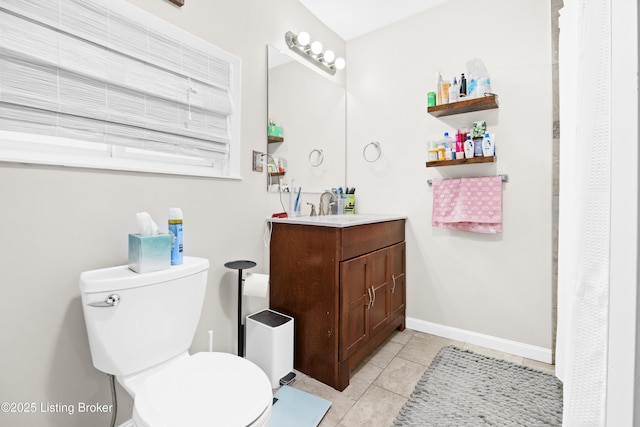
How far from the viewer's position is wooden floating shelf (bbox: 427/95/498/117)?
189 centimetres

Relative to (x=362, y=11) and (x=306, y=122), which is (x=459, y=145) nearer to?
(x=306, y=122)

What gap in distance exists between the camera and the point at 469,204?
210 centimetres

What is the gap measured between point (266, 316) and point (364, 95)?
1.99m

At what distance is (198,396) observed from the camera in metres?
0.93

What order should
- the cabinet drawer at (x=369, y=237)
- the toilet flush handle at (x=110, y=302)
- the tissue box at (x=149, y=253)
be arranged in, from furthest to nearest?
the cabinet drawer at (x=369, y=237) < the tissue box at (x=149, y=253) < the toilet flush handle at (x=110, y=302)

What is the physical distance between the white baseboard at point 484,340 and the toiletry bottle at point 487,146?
1277 mm

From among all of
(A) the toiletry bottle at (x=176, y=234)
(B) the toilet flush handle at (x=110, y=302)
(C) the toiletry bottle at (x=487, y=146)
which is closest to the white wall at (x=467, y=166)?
(C) the toiletry bottle at (x=487, y=146)

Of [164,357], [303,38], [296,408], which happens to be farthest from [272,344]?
[303,38]

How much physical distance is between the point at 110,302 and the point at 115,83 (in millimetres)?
901

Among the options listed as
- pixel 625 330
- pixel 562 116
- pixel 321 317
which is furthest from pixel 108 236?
pixel 562 116

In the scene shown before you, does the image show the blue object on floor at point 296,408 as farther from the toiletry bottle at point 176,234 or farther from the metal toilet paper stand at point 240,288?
the toiletry bottle at point 176,234

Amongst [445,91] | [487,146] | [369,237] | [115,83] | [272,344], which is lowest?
[272,344]

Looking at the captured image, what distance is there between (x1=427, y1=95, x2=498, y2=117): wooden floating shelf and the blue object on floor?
1.91 meters

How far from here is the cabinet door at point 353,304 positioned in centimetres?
164
